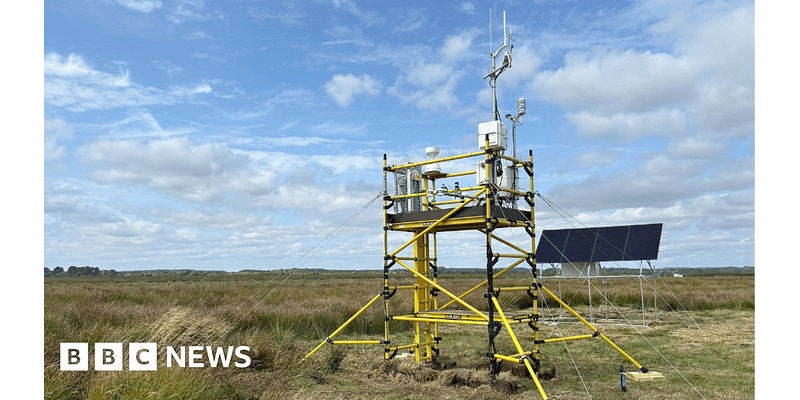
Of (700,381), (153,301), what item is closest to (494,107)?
(700,381)

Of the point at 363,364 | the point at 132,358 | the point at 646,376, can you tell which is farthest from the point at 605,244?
the point at 132,358

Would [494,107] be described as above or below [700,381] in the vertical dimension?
above

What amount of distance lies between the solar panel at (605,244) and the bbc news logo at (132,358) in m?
11.2

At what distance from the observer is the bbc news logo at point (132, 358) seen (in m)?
8.34

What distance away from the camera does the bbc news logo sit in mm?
8336

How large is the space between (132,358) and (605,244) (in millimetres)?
16141

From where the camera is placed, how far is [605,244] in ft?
64.7

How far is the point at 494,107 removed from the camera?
35.7 feet

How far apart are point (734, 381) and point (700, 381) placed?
2.09 ft

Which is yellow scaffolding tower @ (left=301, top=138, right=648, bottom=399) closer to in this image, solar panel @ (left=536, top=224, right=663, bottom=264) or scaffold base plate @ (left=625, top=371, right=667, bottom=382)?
scaffold base plate @ (left=625, top=371, right=667, bottom=382)

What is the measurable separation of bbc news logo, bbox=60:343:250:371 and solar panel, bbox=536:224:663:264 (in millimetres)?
11206

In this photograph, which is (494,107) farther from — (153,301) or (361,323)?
(153,301)

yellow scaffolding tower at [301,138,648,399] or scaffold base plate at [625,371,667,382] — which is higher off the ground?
yellow scaffolding tower at [301,138,648,399]

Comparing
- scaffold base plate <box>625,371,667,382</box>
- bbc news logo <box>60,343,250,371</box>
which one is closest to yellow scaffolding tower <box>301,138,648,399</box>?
scaffold base plate <box>625,371,667,382</box>
